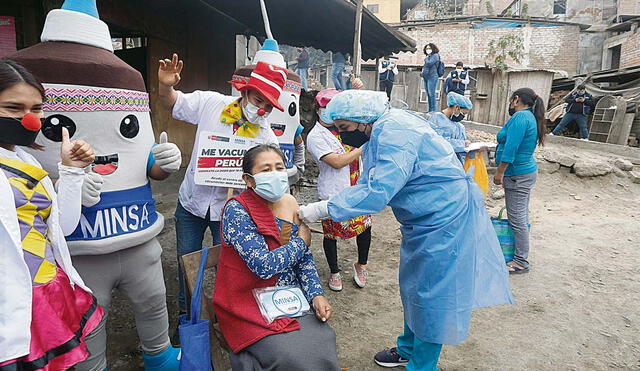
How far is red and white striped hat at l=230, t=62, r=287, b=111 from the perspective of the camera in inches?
95.0

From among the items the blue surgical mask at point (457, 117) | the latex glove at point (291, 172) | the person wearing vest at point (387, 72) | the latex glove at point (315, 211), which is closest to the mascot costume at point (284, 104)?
the latex glove at point (291, 172)

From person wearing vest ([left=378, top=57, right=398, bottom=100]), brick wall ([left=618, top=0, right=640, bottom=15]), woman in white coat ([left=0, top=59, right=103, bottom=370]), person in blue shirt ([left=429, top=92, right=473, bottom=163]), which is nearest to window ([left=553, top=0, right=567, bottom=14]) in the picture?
brick wall ([left=618, top=0, right=640, bottom=15])

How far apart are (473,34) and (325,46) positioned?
1439 centimetres

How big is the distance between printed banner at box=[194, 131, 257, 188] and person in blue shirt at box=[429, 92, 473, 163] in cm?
322

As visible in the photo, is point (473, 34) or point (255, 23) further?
point (473, 34)

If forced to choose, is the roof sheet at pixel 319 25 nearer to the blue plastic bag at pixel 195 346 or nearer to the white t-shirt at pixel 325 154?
the white t-shirt at pixel 325 154

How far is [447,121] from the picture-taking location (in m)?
5.05

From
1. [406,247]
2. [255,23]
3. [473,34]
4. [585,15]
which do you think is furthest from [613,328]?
[585,15]

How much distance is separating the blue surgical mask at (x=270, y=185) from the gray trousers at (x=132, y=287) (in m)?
0.68

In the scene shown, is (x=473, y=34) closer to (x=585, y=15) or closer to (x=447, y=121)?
(x=585, y=15)

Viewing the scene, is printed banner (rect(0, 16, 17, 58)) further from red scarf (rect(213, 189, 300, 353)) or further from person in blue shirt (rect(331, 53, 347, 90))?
person in blue shirt (rect(331, 53, 347, 90))

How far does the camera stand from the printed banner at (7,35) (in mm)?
3284

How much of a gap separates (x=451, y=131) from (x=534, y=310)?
236 cm

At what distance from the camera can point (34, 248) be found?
139cm
